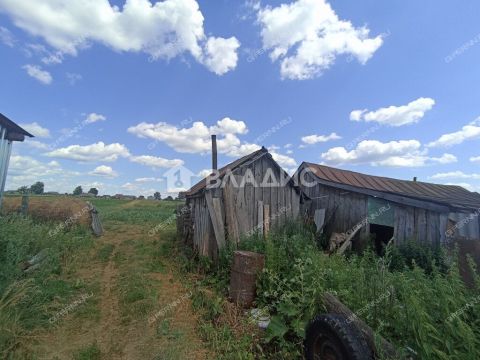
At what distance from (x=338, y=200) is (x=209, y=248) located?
6.22 meters

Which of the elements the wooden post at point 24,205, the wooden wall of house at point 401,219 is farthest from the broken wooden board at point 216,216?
the wooden post at point 24,205

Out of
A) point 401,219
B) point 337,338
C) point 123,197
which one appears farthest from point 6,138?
point 123,197

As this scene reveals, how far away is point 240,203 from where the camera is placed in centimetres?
878

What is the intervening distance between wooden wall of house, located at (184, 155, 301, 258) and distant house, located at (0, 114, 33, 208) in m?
5.31

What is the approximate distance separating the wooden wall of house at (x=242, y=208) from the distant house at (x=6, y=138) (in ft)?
17.4

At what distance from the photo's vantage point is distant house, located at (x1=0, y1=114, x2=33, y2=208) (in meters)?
7.45

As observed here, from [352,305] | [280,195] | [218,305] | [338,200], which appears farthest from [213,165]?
[352,305]

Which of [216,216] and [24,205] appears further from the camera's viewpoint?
[24,205]

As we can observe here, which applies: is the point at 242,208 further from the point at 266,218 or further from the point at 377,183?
the point at 377,183

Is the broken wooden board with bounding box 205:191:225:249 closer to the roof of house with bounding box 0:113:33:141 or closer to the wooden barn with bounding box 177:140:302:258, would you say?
the wooden barn with bounding box 177:140:302:258

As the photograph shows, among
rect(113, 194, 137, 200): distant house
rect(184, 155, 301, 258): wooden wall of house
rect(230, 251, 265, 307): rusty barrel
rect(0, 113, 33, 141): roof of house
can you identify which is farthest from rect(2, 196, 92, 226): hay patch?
rect(113, 194, 137, 200): distant house

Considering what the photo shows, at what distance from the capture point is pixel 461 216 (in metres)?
8.88

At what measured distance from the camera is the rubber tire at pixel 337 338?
3332mm

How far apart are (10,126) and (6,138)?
0.35 meters
